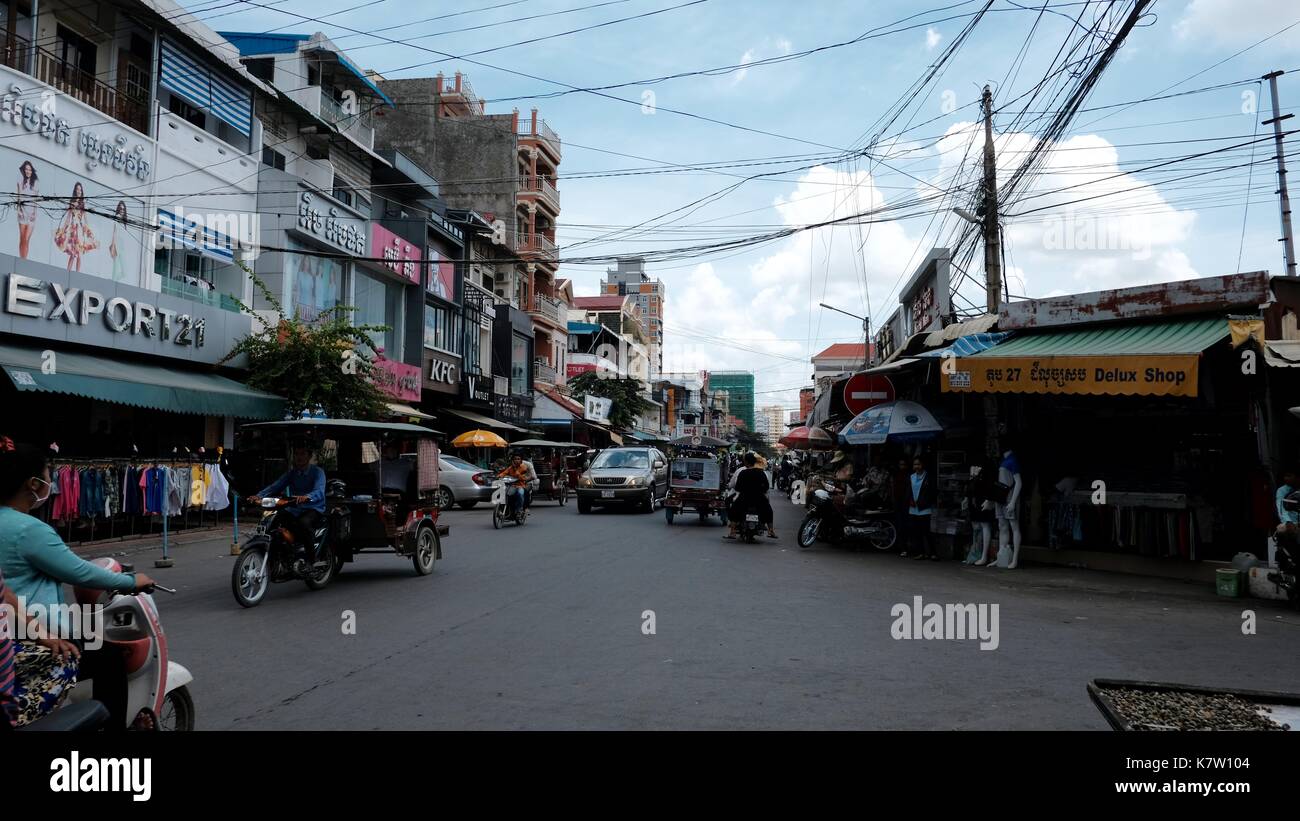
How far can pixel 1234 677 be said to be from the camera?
22.0ft

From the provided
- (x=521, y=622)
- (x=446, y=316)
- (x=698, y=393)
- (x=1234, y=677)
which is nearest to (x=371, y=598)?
(x=521, y=622)

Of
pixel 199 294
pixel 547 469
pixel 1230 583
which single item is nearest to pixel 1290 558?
pixel 1230 583

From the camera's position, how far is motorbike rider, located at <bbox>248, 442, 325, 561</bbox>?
9992 mm

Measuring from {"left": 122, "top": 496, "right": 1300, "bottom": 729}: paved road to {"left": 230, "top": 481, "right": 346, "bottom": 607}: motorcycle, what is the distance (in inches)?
8.4

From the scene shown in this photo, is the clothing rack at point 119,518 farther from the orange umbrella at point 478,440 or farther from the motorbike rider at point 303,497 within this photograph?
the orange umbrella at point 478,440

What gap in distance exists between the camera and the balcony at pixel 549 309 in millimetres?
50656

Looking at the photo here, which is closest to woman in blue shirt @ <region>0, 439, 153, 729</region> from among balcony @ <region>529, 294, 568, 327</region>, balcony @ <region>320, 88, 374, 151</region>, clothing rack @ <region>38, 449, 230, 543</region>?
clothing rack @ <region>38, 449, 230, 543</region>

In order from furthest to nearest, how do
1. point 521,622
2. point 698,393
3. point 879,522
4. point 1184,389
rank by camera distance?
point 698,393
point 879,522
point 1184,389
point 521,622

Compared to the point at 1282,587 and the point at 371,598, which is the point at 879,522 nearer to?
the point at 1282,587

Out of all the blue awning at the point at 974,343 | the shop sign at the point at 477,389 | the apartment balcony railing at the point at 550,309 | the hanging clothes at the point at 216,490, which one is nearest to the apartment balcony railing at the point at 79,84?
the hanging clothes at the point at 216,490

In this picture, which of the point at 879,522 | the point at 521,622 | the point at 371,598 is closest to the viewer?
the point at 521,622

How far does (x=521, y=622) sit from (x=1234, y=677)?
239 inches

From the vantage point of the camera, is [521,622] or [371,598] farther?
[371,598]

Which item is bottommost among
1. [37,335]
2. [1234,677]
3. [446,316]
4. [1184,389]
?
[1234,677]
